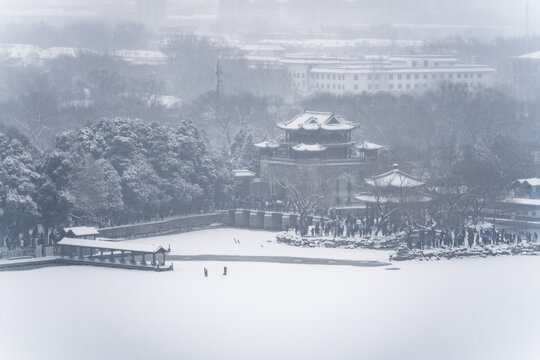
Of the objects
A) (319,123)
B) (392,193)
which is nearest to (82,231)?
(392,193)

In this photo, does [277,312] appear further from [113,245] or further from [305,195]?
[305,195]

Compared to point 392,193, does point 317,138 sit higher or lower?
higher

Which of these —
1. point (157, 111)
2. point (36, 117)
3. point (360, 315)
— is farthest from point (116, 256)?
point (157, 111)

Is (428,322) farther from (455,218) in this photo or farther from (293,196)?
(293,196)

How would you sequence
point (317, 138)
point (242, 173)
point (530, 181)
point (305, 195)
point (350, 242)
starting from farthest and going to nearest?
point (317, 138), point (242, 173), point (530, 181), point (305, 195), point (350, 242)

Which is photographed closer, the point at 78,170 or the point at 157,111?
the point at 78,170

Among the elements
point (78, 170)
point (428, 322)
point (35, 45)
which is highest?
point (35, 45)

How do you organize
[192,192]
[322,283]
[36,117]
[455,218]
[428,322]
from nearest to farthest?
[428,322]
[322,283]
[455,218]
[192,192]
[36,117]
